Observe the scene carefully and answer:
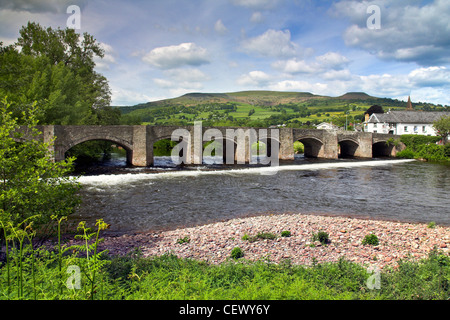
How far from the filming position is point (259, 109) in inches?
5645

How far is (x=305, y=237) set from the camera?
404 inches

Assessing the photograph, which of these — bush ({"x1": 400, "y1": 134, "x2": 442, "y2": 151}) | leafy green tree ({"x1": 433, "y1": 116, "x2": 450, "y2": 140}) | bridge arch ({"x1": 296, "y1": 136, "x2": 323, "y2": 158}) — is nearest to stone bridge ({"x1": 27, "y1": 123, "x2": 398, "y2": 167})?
bridge arch ({"x1": 296, "y1": 136, "x2": 323, "y2": 158})

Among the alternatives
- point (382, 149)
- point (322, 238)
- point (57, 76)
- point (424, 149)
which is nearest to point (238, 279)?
point (322, 238)

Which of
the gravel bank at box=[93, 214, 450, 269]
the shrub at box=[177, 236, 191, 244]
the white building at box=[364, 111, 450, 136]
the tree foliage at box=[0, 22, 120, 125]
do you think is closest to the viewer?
the gravel bank at box=[93, 214, 450, 269]

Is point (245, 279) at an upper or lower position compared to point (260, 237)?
upper

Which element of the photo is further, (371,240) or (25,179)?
(371,240)

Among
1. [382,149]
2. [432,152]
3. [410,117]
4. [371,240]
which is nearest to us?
[371,240]

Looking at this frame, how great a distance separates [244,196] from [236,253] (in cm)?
1083

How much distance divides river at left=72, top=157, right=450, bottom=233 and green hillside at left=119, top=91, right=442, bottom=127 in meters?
41.4

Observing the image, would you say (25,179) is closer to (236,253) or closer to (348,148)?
(236,253)

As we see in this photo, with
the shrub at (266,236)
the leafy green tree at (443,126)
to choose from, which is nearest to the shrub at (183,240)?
the shrub at (266,236)

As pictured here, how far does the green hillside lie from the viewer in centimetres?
10066

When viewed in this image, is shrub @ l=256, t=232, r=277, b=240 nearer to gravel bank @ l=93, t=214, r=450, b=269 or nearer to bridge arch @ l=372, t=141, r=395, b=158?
gravel bank @ l=93, t=214, r=450, b=269

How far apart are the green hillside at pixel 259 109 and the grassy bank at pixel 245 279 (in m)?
58.3
